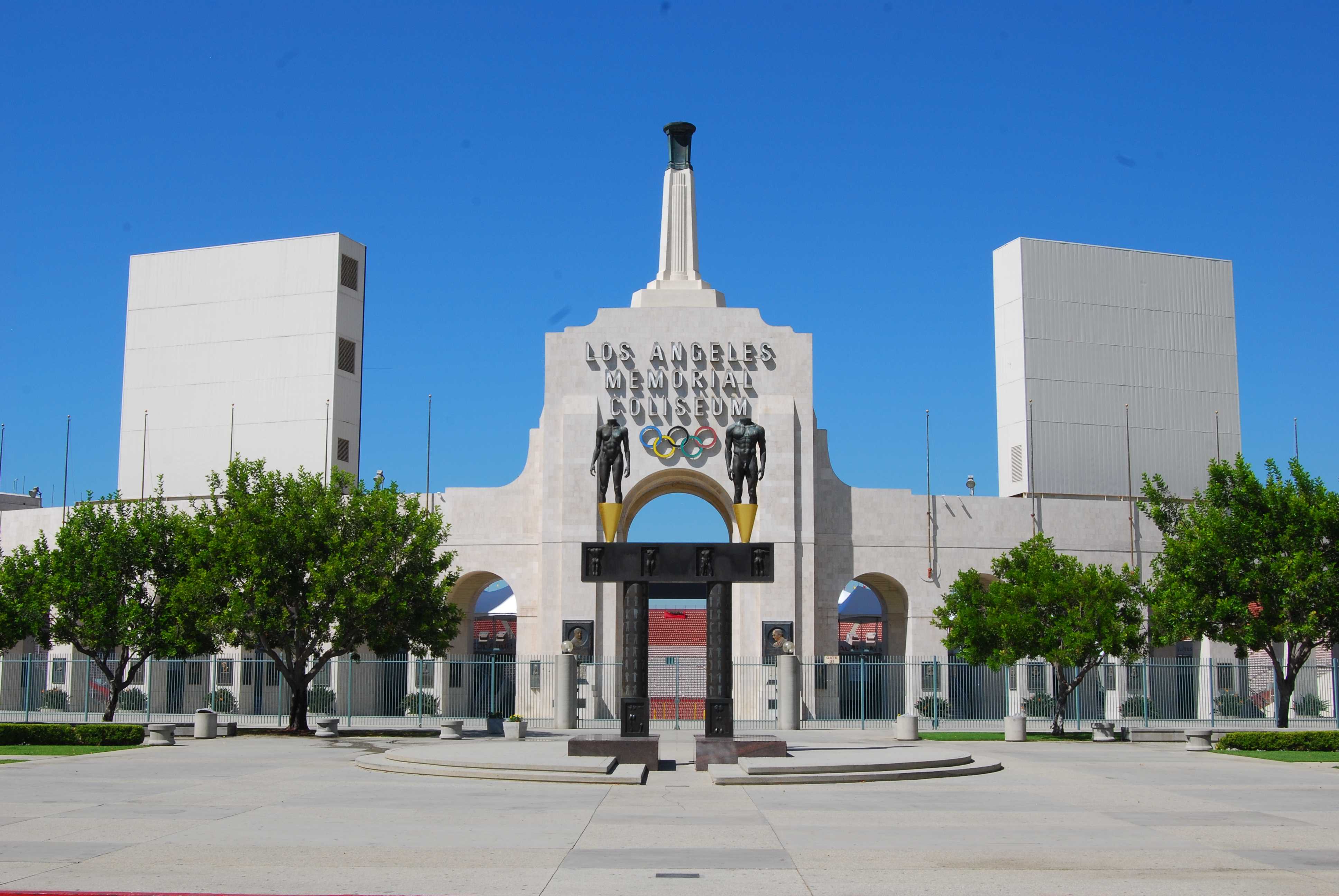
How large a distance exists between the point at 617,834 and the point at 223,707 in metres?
39.6

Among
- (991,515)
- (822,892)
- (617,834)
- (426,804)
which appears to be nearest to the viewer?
(822,892)

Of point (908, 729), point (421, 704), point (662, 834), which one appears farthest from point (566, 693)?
point (662, 834)

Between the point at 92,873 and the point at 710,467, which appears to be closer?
the point at 92,873

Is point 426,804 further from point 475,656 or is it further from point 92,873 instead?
point 475,656

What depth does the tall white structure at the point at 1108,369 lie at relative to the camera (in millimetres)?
57375

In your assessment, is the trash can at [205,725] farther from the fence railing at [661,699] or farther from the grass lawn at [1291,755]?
the grass lawn at [1291,755]

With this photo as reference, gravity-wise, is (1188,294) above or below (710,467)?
above

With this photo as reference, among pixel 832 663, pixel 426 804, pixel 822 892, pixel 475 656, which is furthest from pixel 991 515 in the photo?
pixel 822 892

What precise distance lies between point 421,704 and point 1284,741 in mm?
32623

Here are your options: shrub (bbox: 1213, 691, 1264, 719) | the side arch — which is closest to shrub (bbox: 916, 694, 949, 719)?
the side arch

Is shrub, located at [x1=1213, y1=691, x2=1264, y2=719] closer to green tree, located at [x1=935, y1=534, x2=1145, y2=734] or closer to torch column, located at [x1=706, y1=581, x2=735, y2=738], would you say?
green tree, located at [x1=935, y1=534, x2=1145, y2=734]

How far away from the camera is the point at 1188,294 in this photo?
60469 mm

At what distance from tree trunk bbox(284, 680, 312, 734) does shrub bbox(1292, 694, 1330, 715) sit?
39504 mm

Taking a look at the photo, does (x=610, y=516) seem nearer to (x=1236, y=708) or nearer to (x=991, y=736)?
(x=991, y=736)
